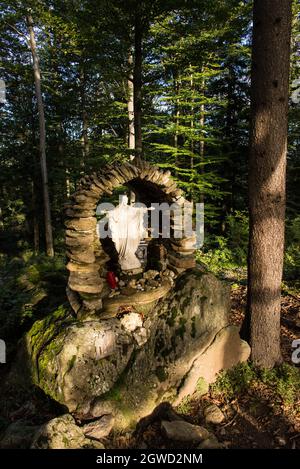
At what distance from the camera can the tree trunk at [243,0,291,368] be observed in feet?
13.5

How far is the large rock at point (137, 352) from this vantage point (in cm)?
392

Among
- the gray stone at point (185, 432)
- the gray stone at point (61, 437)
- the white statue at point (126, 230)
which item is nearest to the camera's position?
the gray stone at point (61, 437)

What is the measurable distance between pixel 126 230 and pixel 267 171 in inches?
98.5

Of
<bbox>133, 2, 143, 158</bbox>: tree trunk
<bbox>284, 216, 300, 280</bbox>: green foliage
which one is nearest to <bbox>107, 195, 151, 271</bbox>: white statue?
<bbox>133, 2, 143, 158</bbox>: tree trunk

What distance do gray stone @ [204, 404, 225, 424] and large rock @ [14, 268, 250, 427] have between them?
1.24 feet

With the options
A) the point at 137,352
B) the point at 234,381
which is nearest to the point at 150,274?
the point at 137,352

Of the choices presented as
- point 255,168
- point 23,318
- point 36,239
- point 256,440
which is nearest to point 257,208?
point 255,168

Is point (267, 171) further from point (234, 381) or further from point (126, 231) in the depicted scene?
point (234, 381)

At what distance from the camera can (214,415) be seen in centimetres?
412

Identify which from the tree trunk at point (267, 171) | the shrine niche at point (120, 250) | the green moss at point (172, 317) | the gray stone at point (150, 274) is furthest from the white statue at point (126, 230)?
the tree trunk at point (267, 171)

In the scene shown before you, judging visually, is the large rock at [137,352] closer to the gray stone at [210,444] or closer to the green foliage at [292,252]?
the gray stone at [210,444]

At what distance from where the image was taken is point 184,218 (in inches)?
219

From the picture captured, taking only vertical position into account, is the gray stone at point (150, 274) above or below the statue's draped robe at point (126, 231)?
below

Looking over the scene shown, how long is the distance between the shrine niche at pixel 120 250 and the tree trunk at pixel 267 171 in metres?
1.31
